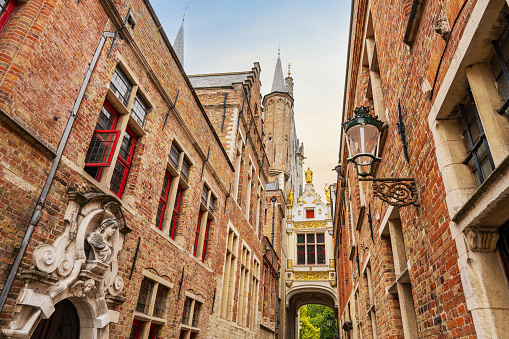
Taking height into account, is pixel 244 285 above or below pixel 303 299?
below

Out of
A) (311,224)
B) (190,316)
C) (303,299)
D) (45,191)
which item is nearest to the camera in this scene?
(45,191)

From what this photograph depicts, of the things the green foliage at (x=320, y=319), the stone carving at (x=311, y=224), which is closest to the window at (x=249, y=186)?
the stone carving at (x=311, y=224)

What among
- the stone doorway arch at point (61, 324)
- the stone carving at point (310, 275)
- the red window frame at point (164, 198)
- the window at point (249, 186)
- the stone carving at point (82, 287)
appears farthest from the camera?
the stone carving at point (310, 275)

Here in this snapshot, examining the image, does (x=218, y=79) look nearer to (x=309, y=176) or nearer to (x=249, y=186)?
(x=249, y=186)

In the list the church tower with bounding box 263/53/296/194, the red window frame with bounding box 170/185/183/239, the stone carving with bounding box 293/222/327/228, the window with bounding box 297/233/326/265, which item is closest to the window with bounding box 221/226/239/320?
the red window frame with bounding box 170/185/183/239

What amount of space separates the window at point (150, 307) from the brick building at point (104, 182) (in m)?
0.03

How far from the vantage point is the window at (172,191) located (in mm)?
7349

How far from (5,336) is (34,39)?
331 cm

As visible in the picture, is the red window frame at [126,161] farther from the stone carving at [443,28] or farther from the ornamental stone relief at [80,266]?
the stone carving at [443,28]

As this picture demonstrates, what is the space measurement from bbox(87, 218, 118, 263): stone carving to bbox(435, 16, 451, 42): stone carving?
4.66 metres

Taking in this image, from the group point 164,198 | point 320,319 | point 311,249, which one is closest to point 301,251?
point 311,249

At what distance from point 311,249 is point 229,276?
16.6 metres

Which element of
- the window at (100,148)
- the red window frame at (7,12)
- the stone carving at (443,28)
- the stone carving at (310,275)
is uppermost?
the stone carving at (310,275)

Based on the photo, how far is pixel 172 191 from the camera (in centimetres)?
771
